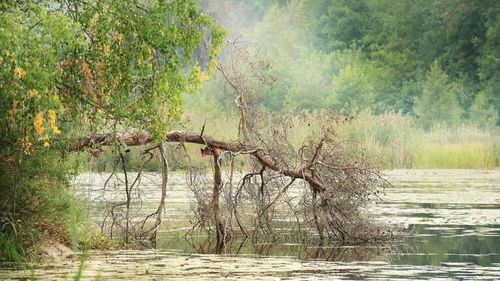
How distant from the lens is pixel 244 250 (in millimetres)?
18453

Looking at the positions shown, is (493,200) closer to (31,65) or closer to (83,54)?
(83,54)

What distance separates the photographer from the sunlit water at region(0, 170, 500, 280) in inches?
603

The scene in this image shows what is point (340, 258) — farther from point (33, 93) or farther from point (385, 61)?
point (385, 61)

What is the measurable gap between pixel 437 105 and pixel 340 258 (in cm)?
3922

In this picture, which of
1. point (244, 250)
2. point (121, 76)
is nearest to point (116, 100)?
point (121, 76)

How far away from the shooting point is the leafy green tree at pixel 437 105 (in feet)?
182

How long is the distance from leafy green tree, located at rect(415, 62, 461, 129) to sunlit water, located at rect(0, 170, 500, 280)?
100 feet

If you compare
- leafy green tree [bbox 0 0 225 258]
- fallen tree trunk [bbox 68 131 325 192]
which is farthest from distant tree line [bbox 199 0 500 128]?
leafy green tree [bbox 0 0 225 258]

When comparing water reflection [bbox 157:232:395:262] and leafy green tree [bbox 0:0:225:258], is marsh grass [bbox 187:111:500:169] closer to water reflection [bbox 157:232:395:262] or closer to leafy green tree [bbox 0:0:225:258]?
water reflection [bbox 157:232:395:262]

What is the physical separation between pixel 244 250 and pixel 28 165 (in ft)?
11.8

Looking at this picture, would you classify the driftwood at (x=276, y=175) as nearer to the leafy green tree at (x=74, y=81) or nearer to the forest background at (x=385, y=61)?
the leafy green tree at (x=74, y=81)

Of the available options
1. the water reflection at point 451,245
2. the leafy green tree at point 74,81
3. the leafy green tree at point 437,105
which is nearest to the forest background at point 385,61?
the leafy green tree at point 437,105

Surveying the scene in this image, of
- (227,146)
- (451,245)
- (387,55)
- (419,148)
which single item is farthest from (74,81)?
(387,55)

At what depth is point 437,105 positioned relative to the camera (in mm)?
55906
